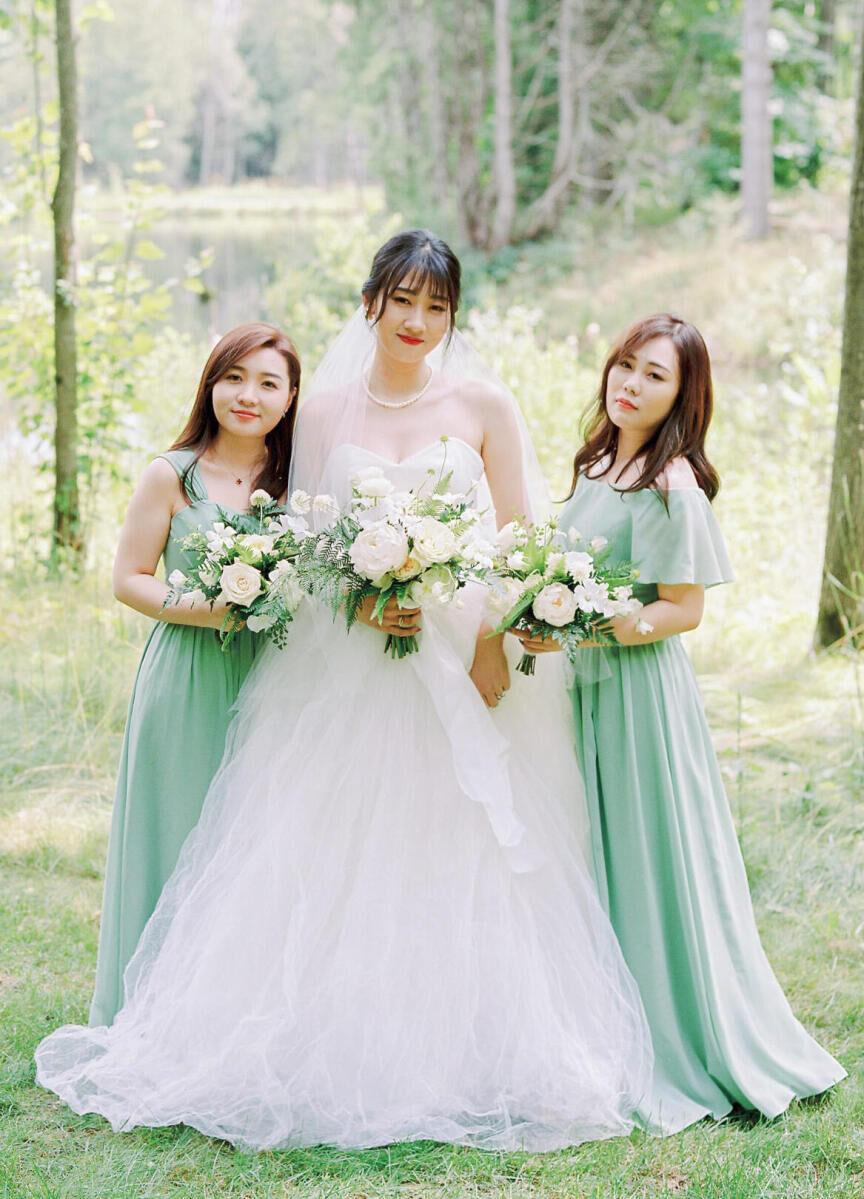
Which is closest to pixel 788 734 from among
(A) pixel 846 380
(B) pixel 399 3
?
(A) pixel 846 380

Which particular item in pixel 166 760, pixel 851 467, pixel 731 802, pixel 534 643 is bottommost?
pixel 731 802

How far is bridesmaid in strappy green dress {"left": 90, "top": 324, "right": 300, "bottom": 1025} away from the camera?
3307 mm

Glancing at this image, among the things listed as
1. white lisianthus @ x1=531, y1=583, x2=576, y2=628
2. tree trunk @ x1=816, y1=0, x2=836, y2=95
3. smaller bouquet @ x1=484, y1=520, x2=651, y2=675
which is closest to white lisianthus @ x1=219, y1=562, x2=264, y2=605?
smaller bouquet @ x1=484, y1=520, x2=651, y2=675

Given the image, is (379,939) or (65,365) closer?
(379,939)

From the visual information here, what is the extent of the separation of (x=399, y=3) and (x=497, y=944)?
23474 mm

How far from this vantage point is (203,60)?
38.5 metres

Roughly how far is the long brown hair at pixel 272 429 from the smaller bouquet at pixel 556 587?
A: 0.75m

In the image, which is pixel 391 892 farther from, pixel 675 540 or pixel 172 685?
pixel 675 540

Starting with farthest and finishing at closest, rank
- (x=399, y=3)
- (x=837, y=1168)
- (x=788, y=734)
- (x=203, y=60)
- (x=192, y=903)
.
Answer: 1. (x=203, y=60)
2. (x=399, y=3)
3. (x=788, y=734)
4. (x=192, y=903)
5. (x=837, y=1168)

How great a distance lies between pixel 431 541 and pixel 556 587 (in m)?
0.32

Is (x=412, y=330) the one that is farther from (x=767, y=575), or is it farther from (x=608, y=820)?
(x=767, y=575)

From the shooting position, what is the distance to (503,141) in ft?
65.4

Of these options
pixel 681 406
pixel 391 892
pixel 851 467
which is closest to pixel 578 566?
pixel 681 406

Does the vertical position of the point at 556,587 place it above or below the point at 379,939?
above
